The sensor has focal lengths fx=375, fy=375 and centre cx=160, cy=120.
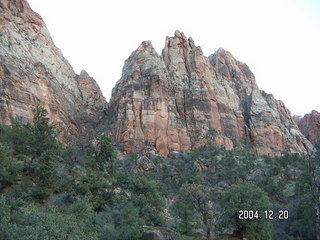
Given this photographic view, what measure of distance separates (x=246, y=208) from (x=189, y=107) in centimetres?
5319

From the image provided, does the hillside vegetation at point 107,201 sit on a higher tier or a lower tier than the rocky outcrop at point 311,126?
lower

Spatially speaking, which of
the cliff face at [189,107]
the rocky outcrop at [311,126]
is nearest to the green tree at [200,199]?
the cliff face at [189,107]

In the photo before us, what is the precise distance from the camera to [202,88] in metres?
83.9

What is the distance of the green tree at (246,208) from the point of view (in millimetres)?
27375

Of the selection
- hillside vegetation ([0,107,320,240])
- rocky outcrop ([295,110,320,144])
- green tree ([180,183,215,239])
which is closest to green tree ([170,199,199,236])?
hillside vegetation ([0,107,320,240])

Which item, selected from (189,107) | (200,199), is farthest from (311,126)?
(200,199)

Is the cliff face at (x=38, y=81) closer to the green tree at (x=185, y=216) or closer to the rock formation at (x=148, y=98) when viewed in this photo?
the rock formation at (x=148, y=98)

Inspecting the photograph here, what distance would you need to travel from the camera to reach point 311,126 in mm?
104562

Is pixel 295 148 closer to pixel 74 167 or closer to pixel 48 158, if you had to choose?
pixel 74 167

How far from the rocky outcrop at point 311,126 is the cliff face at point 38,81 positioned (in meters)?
56.3

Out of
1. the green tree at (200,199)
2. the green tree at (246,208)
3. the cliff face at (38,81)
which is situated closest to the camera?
the green tree at (246,208)

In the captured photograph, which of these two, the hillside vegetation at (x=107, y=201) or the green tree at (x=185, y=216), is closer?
the hillside vegetation at (x=107, y=201)

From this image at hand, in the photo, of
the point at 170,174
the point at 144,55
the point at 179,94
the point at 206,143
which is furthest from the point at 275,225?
the point at 144,55

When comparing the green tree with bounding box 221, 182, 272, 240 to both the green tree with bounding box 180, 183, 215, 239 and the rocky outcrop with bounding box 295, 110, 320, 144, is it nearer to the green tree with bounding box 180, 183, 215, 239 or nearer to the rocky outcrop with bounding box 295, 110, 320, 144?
the green tree with bounding box 180, 183, 215, 239
